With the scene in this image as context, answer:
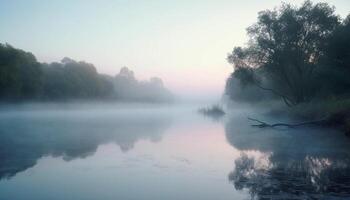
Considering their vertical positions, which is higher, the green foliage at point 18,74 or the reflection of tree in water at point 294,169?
the green foliage at point 18,74

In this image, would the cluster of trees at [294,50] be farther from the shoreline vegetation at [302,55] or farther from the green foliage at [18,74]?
the green foliage at [18,74]

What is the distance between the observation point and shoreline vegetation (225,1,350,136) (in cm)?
2870

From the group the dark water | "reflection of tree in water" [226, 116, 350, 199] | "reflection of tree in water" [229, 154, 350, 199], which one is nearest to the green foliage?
the dark water

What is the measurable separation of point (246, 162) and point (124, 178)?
459 centimetres

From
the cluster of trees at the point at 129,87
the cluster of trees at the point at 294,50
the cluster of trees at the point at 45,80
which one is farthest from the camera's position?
the cluster of trees at the point at 129,87

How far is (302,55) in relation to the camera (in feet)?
115

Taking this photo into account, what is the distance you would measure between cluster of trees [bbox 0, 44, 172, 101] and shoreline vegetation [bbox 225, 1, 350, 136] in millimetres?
34663

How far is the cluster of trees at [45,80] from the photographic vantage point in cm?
5422

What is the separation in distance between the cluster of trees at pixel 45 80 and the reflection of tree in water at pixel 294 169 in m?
46.1

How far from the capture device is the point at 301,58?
3519 centimetres

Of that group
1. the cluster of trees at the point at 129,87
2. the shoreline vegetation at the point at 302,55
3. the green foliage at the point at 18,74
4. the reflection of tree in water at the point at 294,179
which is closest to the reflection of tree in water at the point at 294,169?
the reflection of tree in water at the point at 294,179

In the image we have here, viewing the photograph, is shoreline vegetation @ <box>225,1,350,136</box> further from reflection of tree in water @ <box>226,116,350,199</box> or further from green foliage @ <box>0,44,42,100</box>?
green foliage @ <box>0,44,42,100</box>

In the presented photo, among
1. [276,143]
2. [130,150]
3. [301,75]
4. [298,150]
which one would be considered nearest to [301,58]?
[301,75]

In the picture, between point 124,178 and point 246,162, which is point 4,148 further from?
point 246,162
